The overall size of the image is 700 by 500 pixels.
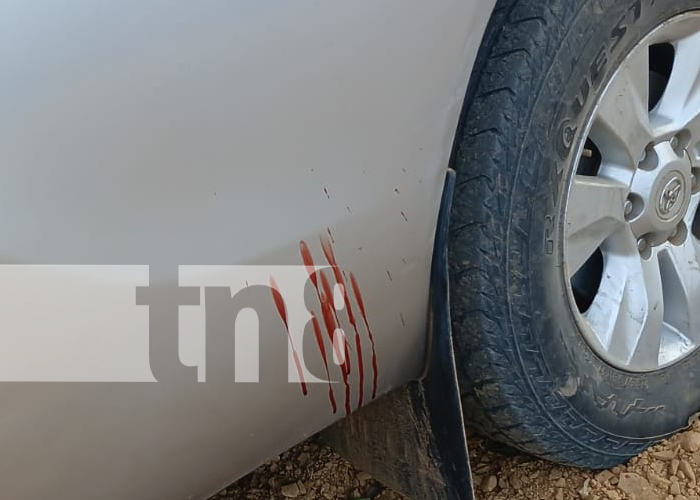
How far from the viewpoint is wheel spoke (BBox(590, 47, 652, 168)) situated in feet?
4.94

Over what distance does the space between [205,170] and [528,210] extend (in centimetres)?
59

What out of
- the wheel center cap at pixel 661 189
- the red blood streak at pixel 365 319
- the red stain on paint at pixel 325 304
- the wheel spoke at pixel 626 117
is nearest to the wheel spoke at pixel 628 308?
the wheel center cap at pixel 661 189

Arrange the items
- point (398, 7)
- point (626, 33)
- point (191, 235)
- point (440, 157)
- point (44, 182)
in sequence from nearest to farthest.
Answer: point (44, 182)
point (191, 235)
point (398, 7)
point (440, 157)
point (626, 33)

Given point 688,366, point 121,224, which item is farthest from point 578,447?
point 121,224

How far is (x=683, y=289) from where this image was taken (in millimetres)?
1830

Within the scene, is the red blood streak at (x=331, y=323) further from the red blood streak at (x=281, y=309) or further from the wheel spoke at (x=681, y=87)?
the wheel spoke at (x=681, y=87)

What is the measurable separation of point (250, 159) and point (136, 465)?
0.39m

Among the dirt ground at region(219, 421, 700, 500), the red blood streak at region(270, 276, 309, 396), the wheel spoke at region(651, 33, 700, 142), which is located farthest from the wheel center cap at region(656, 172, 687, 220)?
the red blood streak at region(270, 276, 309, 396)

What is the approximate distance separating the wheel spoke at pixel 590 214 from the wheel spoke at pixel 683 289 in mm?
A: 258

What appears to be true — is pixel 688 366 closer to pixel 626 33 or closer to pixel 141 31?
pixel 626 33

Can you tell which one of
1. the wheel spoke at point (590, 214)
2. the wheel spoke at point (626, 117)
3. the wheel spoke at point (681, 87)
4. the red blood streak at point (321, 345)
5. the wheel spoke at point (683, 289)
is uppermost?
the wheel spoke at point (681, 87)

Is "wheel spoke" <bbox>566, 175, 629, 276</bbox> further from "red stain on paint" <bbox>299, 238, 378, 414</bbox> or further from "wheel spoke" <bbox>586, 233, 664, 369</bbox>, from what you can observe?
"red stain on paint" <bbox>299, 238, 378, 414</bbox>

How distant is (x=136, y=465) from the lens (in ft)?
3.52

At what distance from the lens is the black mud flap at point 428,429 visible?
134cm
